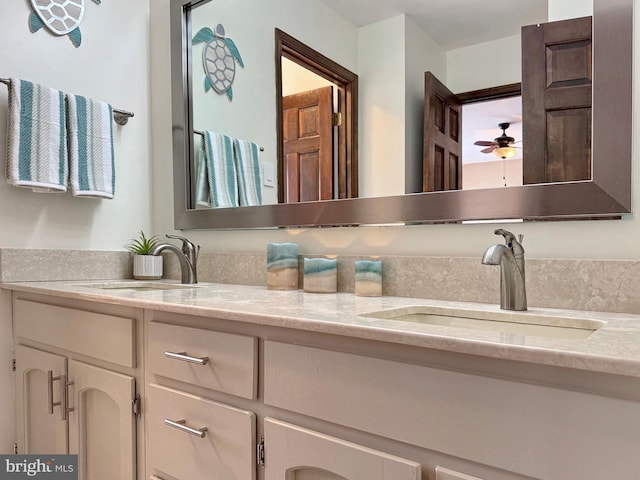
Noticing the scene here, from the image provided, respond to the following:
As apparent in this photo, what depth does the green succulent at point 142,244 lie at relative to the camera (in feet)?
6.26

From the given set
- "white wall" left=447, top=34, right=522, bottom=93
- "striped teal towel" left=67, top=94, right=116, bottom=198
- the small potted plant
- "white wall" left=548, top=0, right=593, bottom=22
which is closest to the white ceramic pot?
the small potted plant

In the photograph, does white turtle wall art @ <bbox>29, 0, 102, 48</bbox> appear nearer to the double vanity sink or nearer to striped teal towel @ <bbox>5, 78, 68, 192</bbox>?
striped teal towel @ <bbox>5, 78, 68, 192</bbox>

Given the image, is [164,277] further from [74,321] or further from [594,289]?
[594,289]

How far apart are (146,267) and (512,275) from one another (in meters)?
1.36

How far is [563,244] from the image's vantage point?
3.55ft

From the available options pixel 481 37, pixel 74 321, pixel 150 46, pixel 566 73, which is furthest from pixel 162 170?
pixel 566 73

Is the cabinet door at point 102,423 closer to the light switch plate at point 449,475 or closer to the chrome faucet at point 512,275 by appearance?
the light switch plate at point 449,475

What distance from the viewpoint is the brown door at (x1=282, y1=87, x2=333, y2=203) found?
1447 mm

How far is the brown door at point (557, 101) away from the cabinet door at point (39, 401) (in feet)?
4.63

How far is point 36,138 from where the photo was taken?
158 centimetres

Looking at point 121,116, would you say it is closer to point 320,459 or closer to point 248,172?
point 248,172

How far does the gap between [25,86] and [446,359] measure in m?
1.58

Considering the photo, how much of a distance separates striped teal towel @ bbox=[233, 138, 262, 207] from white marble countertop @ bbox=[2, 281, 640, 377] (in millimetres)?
375

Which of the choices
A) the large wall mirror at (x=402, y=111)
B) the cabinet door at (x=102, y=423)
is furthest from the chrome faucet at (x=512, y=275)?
the cabinet door at (x=102, y=423)
